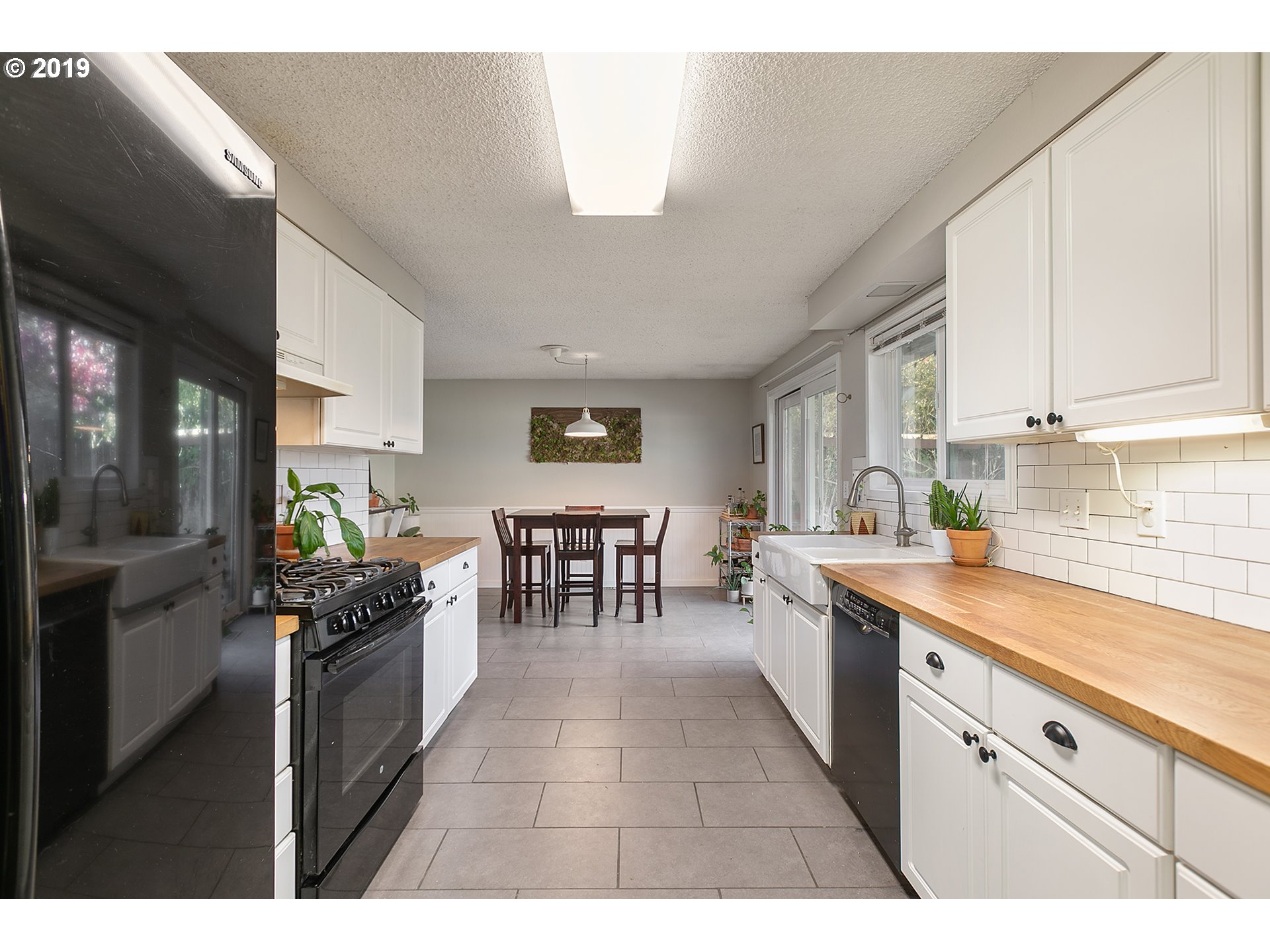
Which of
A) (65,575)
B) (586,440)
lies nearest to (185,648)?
(65,575)

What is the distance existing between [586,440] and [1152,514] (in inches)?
209

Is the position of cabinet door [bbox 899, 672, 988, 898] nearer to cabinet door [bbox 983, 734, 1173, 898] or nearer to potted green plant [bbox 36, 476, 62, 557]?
cabinet door [bbox 983, 734, 1173, 898]

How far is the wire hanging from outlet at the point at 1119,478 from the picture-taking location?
1454 millimetres

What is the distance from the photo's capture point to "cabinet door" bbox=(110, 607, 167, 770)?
0.49 meters

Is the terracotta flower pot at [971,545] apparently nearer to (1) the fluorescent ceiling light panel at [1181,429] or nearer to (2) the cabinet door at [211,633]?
(1) the fluorescent ceiling light panel at [1181,429]

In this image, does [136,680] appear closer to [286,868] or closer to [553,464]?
[286,868]

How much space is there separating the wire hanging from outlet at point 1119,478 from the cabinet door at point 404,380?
2.81m

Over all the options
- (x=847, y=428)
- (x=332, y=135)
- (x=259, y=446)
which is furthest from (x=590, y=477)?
(x=259, y=446)

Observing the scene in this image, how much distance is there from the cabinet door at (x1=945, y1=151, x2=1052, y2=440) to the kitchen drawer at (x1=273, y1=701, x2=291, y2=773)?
2.01m

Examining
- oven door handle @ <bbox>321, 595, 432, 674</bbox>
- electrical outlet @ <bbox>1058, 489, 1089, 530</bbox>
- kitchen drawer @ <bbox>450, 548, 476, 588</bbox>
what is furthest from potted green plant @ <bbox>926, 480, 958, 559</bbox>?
kitchen drawer @ <bbox>450, 548, 476, 588</bbox>

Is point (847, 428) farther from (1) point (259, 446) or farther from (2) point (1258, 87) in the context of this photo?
(1) point (259, 446)

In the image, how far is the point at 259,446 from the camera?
74 centimetres

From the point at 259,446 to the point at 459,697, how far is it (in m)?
2.47
